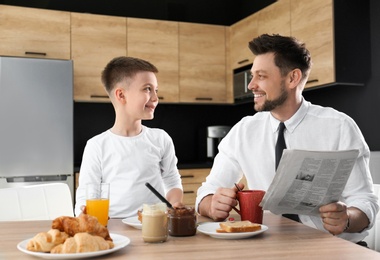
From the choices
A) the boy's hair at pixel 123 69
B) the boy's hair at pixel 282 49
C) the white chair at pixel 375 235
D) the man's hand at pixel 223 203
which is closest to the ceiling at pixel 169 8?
the boy's hair at pixel 123 69

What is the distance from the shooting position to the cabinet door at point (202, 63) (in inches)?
176

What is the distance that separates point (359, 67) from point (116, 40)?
2.09 metres

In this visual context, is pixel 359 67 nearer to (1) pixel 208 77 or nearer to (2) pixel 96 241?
(1) pixel 208 77

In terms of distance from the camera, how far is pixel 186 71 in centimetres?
447

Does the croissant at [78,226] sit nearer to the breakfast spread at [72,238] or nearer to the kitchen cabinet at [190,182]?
the breakfast spread at [72,238]

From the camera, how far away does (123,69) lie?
2.20m

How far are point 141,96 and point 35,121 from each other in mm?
1793

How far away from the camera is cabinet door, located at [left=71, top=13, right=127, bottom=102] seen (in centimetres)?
408

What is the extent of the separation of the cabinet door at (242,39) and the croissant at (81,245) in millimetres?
3261

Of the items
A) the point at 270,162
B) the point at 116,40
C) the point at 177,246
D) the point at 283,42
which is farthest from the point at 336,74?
the point at 177,246

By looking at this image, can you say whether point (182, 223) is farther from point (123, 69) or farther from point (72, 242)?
point (123, 69)

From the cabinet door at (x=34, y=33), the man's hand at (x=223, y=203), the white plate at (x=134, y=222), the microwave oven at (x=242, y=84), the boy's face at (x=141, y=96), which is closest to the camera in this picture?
the white plate at (x=134, y=222)

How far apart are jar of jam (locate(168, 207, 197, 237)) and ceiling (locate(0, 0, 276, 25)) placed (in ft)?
11.1

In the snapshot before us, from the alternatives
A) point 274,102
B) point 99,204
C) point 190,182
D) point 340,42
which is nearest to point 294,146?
point 274,102
